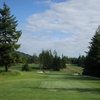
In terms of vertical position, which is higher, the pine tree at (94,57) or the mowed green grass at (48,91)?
the pine tree at (94,57)

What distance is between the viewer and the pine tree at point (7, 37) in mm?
83562

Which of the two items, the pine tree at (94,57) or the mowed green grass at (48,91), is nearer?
the mowed green grass at (48,91)

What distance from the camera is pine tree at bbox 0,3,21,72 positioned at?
8356 centimetres

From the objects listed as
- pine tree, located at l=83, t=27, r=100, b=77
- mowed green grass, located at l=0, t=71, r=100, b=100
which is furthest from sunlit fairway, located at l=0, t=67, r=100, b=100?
pine tree, located at l=83, t=27, r=100, b=77

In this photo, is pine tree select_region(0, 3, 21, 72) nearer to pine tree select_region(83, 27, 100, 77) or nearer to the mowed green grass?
the mowed green grass

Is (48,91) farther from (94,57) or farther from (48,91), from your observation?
(94,57)

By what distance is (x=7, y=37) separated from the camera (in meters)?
84.9

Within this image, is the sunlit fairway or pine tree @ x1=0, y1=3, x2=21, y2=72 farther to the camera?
pine tree @ x1=0, y1=3, x2=21, y2=72

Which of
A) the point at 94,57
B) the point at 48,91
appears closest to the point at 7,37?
the point at 94,57

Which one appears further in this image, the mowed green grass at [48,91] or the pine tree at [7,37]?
the pine tree at [7,37]

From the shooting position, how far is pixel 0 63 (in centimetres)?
8525

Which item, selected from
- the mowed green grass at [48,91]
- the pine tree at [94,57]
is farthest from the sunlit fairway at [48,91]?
the pine tree at [94,57]

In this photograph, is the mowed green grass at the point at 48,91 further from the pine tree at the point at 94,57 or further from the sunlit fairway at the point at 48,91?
the pine tree at the point at 94,57

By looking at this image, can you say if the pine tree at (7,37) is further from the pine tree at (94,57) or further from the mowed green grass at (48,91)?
the pine tree at (94,57)
